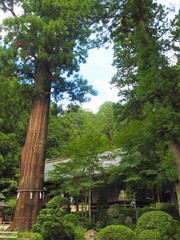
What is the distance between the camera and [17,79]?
9.84 meters

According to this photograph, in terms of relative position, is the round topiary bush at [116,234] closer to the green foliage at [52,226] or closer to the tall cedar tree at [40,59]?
the green foliage at [52,226]

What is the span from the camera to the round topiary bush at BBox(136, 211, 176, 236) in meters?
6.78

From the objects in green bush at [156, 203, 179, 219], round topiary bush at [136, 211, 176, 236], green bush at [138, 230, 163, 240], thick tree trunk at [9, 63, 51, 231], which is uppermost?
thick tree trunk at [9, 63, 51, 231]

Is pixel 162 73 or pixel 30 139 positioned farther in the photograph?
pixel 30 139

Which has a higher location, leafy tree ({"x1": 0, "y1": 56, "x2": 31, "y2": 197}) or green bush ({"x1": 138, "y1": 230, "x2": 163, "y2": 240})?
leafy tree ({"x1": 0, "y1": 56, "x2": 31, "y2": 197})

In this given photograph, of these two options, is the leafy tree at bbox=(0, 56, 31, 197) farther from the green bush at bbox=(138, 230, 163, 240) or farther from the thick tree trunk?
the green bush at bbox=(138, 230, 163, 240)

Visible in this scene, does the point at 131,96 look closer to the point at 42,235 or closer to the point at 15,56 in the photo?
the point at 15,56

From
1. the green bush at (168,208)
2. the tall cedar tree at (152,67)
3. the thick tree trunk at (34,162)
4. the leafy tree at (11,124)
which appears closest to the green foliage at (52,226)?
the thick tree trunk at (34,162)

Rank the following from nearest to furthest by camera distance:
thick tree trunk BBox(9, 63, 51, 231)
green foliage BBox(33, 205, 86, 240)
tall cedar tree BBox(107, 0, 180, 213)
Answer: tall cedar tree BBox(107, 0, 180, 213)
green foliage BBox(33, 205, 86, 240)
thick tree trunk BBox(9, 63, 51, 231)

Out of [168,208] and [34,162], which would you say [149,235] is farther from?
[34,162]

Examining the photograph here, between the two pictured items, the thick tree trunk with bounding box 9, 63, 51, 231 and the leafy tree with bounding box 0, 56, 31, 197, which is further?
the leafy tree with bounding box 0, 56, 31, 197

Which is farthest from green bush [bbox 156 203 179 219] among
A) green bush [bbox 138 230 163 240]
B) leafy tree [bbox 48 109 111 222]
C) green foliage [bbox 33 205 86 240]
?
green foliage [bbox 33 205 86 240]

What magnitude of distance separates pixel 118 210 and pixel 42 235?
15.3ft

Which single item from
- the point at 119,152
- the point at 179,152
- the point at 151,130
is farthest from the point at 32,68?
the point at 179,152
